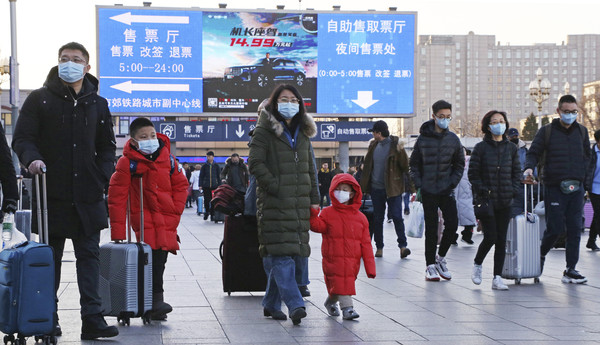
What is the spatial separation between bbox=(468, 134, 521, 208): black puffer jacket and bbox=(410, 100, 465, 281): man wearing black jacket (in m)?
0.43

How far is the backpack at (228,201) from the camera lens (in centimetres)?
792

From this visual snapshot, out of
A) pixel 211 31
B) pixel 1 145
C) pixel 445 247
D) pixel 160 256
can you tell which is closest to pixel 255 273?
pixel 160 256

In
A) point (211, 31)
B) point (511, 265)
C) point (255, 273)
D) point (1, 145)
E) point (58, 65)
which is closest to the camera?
point (1, 145)

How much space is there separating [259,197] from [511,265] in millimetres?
3420

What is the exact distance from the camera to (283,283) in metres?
6.75

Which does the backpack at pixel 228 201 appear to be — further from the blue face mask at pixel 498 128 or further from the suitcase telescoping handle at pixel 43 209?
the blue face mask at pixel 498 128

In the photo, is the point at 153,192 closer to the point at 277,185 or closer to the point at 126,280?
the point at 126,280

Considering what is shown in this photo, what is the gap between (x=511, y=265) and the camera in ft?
30.5

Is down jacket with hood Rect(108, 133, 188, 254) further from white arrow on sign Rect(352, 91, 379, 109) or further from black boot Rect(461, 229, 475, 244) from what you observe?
white arrow on sign Rect(352, 91, 379, 109)

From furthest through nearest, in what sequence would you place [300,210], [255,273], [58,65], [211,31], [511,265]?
[211,31], [511,265], [255,273], [300,210], [58,65]

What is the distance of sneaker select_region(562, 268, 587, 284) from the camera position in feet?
30.9

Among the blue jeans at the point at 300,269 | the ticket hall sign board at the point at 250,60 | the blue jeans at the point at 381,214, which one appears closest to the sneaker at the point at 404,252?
the blue jeans at the point at 381,214

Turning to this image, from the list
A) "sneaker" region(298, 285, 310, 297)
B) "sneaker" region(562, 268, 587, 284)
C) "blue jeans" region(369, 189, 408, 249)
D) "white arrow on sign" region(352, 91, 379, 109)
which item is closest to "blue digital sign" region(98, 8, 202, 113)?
"white arrow on sign" region(352, 91, 379, 109)

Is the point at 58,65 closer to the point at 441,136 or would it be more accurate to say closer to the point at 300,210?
the point at 300,210
